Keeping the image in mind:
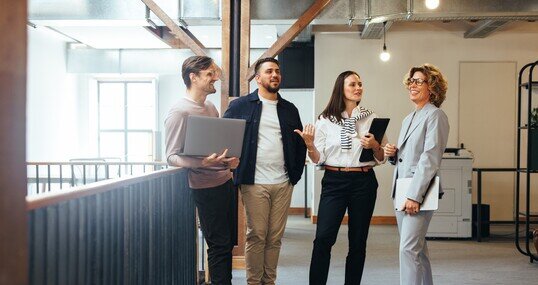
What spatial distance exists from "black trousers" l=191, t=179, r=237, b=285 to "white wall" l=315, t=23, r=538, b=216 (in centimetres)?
529

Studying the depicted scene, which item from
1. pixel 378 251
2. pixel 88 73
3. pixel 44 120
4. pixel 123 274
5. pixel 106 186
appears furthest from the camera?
pixel 88 73

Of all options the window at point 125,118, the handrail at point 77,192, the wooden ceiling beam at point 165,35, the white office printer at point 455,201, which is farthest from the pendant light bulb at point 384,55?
the handrail at point 77,192

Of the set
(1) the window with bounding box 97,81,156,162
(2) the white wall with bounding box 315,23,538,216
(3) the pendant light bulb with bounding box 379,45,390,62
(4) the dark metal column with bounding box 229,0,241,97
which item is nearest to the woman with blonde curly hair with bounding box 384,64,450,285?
→ (4) the dark metal column with bounding box 229,0,241,97

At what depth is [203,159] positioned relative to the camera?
120 inches

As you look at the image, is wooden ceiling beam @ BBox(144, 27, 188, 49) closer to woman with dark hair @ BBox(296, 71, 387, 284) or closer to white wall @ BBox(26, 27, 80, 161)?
white wall @ BBox(26, 27, 80, 161)

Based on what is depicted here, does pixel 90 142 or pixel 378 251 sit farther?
pixel 90 142

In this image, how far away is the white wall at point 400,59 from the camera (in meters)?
8.36

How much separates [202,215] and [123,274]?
2.46ft

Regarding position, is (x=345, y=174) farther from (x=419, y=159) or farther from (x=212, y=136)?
(x=212, y=136)

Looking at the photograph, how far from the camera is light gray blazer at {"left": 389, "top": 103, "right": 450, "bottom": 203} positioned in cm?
306

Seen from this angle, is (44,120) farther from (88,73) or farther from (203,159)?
(203,159)

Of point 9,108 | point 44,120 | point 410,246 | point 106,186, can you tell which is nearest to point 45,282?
point 106,186

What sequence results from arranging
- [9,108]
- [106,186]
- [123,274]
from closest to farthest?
[9,108] < [106,186] < [123,274]

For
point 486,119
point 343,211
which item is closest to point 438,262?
point 343,211
